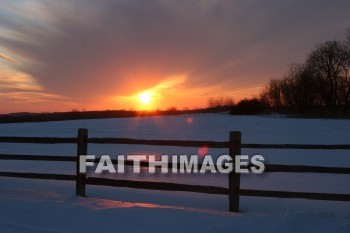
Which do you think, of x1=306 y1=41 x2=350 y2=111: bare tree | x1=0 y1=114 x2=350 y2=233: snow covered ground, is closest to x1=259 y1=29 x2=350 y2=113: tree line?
x1=306 y1=41 x2=350 y2=111: bare tree

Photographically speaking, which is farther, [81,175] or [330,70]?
[330,70]

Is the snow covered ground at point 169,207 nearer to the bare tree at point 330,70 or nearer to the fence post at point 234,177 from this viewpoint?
the fence post at point 234,177

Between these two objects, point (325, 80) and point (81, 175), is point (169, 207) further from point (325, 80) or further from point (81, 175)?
point (325, 80)

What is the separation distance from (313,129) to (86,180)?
24625mm

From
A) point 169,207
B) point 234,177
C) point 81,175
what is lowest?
point 169,207

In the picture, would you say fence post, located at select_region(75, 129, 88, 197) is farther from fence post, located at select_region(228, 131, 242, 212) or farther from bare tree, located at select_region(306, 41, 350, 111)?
bare tree, located at select_region(306, 41, 350, 111)

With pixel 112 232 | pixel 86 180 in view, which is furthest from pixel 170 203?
pixel 112 232

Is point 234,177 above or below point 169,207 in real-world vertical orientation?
above

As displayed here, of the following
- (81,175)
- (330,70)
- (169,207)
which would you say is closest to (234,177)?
(169,207)

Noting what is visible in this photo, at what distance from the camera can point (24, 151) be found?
20031mm

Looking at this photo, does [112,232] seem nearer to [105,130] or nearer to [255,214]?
[255,214]

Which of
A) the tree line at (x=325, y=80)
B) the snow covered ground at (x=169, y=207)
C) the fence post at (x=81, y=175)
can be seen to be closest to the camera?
the snow covered ground at (x=169, y=207)

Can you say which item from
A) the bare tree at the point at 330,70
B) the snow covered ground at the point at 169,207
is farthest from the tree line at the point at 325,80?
the snow covered ground at the point at 169,207

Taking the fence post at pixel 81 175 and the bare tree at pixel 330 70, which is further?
the bare tree at pixel 330 70
